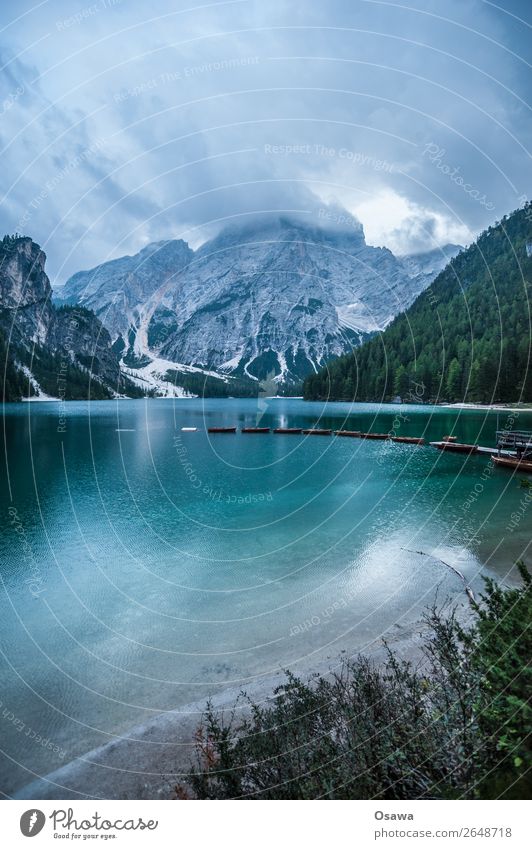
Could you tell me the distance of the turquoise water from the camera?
30.4 feet

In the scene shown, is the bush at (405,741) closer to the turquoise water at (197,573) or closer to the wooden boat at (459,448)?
the turquoise water at (197,573)

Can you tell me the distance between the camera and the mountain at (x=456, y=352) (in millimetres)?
109875

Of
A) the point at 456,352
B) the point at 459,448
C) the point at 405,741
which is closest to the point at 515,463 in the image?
the point at 459,448

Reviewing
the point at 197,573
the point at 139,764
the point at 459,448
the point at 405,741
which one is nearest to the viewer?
the point at 405,741

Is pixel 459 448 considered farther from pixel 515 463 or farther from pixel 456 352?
pixel 456 352

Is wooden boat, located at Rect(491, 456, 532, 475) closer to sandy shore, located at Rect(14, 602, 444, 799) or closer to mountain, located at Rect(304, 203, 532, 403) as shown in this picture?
sandy shore, located at Rect(14, 602, 444, 799)

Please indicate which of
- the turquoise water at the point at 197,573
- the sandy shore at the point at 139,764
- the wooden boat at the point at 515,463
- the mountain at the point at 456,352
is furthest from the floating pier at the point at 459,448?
the mountain at the point at 456,352

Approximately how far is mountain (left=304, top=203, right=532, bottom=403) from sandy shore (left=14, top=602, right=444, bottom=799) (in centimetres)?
10998

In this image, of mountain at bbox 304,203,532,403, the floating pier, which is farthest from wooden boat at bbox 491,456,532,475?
mountain at bbox 304,203,532,403

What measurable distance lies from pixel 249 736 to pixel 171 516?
20191 mm

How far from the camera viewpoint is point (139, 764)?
6574 mm

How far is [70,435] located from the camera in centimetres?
6650

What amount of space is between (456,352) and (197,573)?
137183 mm
